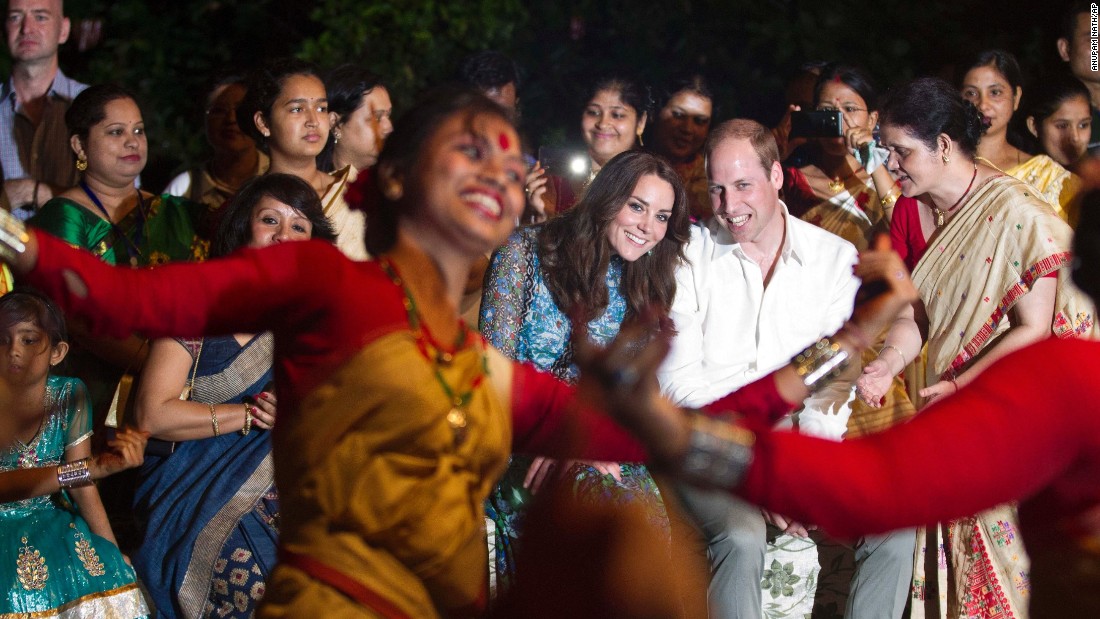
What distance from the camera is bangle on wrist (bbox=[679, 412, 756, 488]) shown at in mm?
1802

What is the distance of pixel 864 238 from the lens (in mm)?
5145

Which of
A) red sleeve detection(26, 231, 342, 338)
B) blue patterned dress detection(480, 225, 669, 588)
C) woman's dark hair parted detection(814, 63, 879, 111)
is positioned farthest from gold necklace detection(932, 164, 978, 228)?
red sleeve detection(26, 231, 342, 338)

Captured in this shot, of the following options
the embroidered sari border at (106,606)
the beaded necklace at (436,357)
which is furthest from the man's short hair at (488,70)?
the beaded necklace at (436,357)

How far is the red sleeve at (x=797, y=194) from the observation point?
5422mm

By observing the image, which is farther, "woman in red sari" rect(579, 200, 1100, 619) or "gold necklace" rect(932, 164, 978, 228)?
"gold necklace" rect(932, 164, 978, 228)

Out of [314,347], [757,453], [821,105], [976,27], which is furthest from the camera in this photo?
[976,27]

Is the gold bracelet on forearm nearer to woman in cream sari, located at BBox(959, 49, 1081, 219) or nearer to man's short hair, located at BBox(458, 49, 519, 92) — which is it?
man's short hair, located at BBox(458, 49, 519, 92)

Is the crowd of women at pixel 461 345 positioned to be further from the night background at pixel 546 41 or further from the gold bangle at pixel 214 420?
the night background at pixel 546 41

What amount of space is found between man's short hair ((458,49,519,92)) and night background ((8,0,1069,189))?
92cm

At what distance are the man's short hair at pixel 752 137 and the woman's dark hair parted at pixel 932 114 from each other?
19.7 inches

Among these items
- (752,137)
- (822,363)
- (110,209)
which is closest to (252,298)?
(822,363)

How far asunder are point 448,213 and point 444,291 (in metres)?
0.15

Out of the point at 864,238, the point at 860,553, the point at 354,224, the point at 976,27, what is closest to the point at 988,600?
the point at 860,553

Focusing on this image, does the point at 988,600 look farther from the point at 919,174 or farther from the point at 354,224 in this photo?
the point at 354,224
